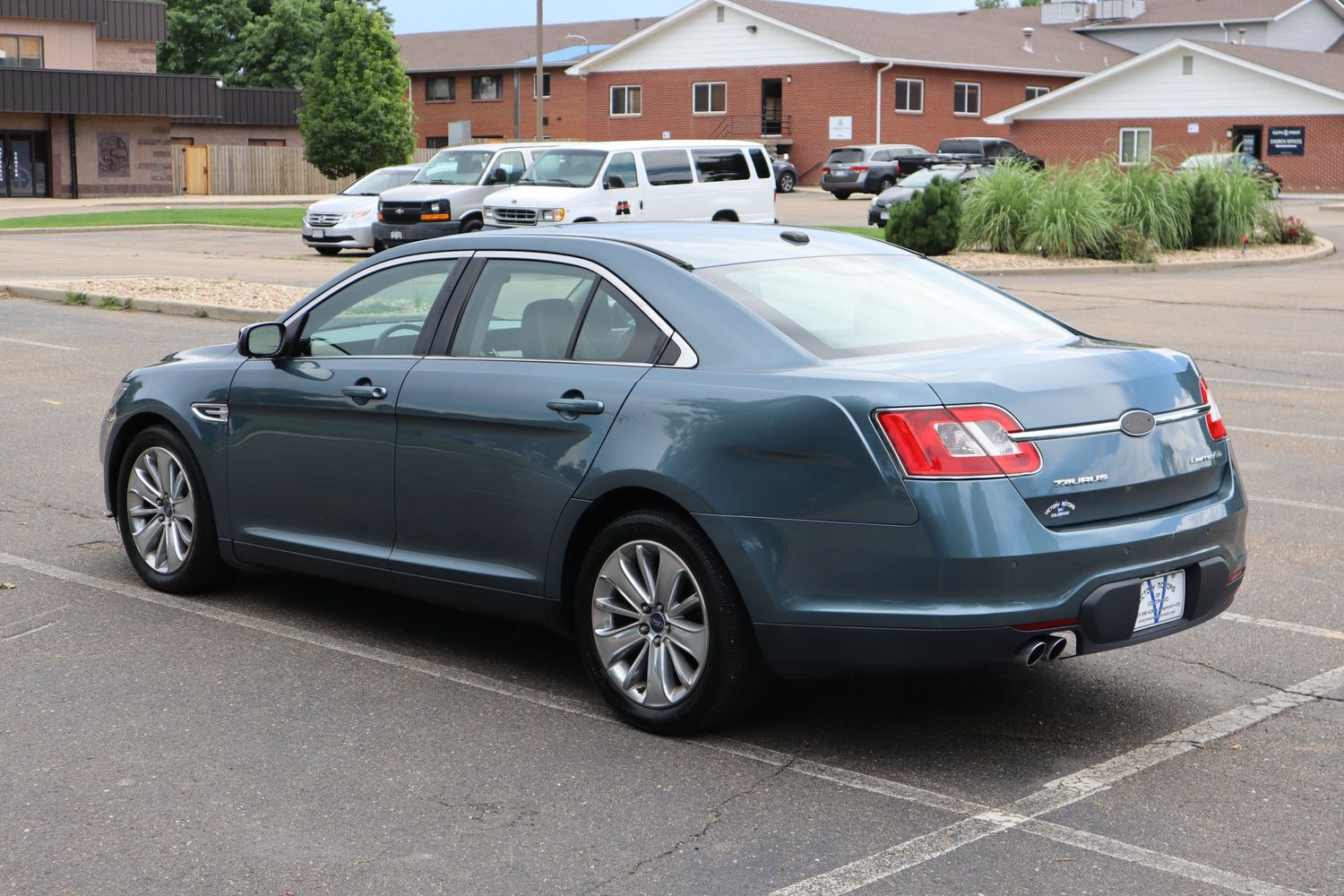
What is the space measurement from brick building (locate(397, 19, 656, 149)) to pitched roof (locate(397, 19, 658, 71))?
0.04 m

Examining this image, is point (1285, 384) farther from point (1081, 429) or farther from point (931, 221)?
point (931, 221)

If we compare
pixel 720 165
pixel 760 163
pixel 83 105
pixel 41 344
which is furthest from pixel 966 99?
pixel 41 344

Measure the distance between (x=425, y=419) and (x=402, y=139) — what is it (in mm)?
44274

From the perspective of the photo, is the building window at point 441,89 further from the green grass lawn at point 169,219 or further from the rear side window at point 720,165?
the rear side window at point 720,165

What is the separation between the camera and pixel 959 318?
5512mm

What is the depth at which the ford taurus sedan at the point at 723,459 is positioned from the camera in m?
4.52

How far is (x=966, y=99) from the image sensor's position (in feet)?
216

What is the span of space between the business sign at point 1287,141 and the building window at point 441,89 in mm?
38298

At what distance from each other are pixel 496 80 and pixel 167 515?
238 ft

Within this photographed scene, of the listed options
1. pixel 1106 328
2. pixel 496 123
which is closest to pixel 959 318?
pixel 1106 328

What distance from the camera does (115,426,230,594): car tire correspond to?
6.54 metres

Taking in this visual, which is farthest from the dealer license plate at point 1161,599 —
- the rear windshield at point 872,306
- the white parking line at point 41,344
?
the white parking line at point 41,344

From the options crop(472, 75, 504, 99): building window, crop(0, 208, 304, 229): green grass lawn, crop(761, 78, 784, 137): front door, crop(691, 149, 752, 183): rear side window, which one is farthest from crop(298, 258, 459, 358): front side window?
crop(472, 75, 504, 99): building window

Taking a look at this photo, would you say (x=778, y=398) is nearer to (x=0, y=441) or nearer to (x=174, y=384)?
(x=174, y=384)
